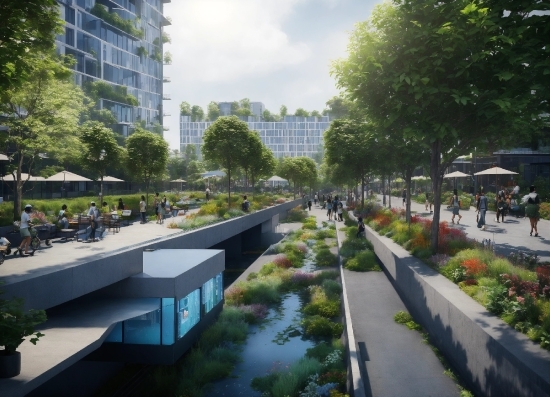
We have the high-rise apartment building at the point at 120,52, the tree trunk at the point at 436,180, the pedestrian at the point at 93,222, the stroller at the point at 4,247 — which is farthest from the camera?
the high-rise apartment building at the point at 120,52

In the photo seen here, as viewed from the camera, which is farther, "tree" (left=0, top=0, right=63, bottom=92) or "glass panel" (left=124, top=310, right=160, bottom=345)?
"glass panel" (left=124, top=310, right=160, bottom=345)

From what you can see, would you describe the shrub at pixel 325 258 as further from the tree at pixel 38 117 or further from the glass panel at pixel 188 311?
the tree at pixel 38 117

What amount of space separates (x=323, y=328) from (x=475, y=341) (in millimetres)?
6974

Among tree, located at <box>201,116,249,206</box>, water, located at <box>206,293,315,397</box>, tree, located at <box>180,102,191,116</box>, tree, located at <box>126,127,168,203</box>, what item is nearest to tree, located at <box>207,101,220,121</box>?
tree, located at <box>180,102,191,116</box>

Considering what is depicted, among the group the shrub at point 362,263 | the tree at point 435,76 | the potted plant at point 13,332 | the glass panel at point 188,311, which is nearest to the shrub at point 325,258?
the shrub at point 362,263

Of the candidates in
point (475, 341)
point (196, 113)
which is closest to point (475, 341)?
point (475, 341)

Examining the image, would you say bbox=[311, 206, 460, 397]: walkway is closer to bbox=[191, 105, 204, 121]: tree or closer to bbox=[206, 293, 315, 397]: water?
bbox=[206, 293, 315, 397]: water

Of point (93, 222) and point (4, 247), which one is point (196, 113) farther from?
point (4, 247)

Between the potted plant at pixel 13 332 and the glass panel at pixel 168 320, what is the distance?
5920 mm

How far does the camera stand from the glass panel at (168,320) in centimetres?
1235

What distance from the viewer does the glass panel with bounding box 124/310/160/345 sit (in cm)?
1218

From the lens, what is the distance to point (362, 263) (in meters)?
20.7

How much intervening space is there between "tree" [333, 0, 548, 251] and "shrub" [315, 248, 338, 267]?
1067 cm

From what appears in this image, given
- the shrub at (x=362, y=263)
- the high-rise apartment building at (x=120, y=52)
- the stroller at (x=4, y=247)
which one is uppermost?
the high-rise apartment building at (x=120, y=52)
